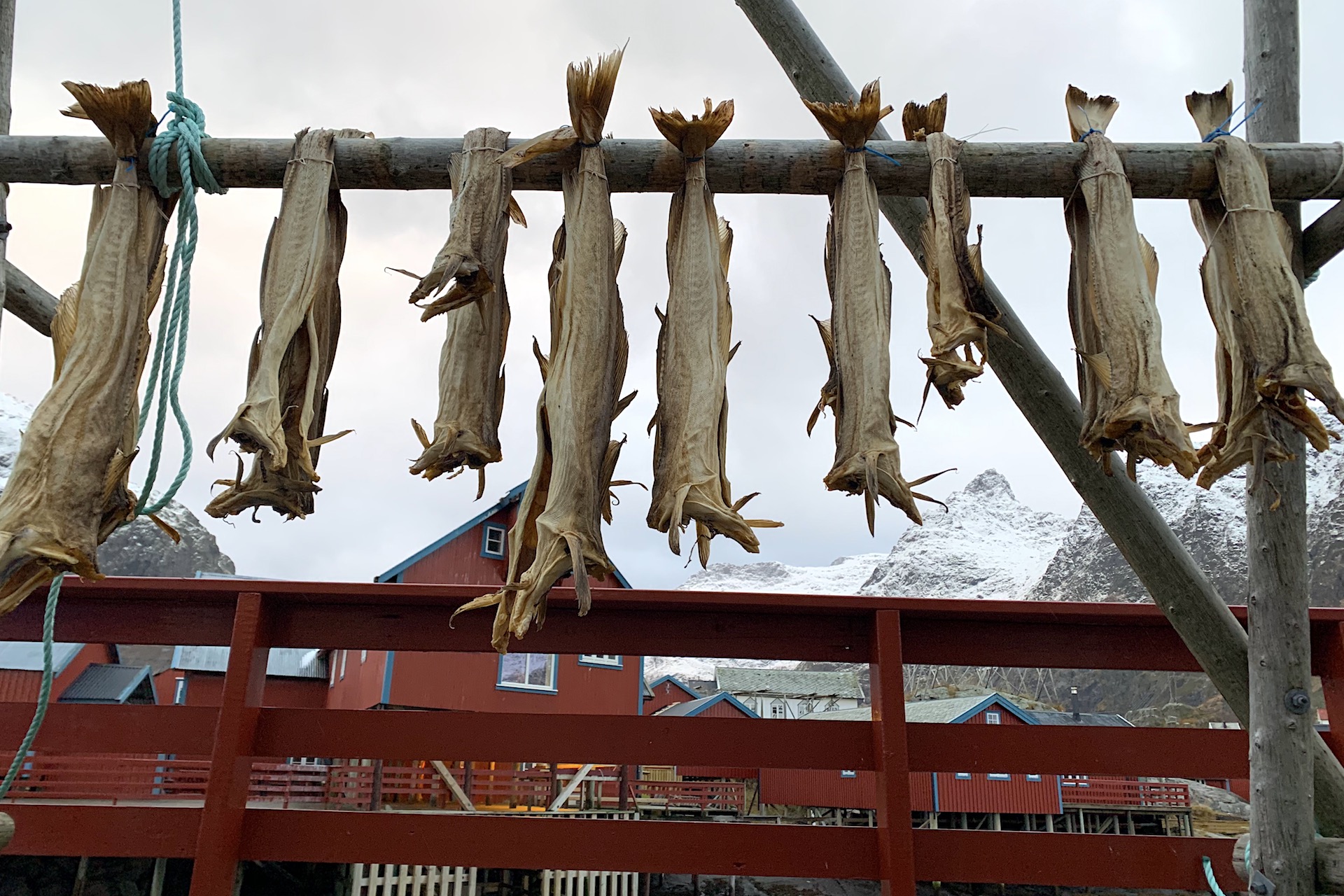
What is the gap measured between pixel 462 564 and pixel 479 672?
1.83 metres

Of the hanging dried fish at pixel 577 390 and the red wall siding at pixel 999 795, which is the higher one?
the hanging dried fish at pixel 577 390

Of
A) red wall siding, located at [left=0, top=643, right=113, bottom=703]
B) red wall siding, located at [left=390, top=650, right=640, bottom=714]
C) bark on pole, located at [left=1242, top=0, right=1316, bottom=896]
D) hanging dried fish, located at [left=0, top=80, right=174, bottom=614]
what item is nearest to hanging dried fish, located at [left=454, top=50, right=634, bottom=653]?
hanging dried fish, located at [left=0, top=80, right=174, bottom=614]

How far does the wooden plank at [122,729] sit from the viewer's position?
2990 millimetres

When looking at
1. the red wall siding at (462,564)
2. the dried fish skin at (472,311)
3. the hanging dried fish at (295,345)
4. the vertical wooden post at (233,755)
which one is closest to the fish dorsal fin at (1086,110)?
the dried fish skin at (472,311)

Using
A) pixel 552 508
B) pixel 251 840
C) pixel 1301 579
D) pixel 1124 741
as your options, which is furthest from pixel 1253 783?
pixel 251 840

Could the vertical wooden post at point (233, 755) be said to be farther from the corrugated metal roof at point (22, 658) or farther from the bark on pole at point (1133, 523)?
the corrugated metal roof at point (22, 658)

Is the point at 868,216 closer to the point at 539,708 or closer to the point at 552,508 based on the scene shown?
the point at 552,508

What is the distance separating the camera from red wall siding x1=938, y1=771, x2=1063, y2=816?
62.6 feet

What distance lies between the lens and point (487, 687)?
1360cm

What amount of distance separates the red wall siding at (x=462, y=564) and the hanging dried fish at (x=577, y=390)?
39.9 feet

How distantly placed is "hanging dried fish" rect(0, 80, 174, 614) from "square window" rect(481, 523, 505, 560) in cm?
1315

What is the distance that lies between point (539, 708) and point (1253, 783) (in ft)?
42.4

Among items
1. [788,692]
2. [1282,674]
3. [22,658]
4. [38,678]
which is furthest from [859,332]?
[788,692]

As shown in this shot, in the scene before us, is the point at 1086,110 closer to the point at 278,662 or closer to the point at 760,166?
the point at 760,166
